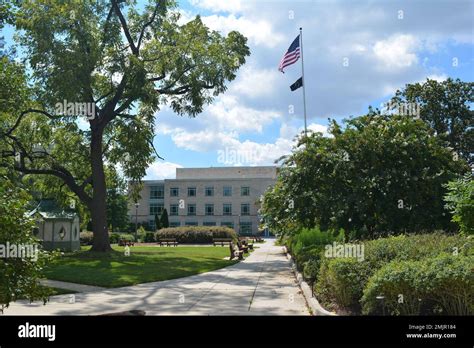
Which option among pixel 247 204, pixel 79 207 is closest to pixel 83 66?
pixel 79 207

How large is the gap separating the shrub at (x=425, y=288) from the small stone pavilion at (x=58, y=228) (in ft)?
101

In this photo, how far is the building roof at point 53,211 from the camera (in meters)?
36.3

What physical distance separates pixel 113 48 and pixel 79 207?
16.2 metres

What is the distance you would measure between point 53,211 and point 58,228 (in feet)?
4.84

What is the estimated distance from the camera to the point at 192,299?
41.1 feet

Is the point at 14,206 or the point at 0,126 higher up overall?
the point at 0,126

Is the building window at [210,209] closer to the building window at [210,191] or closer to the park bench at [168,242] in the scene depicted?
the building window at [210,191]

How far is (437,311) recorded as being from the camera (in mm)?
8258

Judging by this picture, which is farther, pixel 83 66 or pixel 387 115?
pixel 83 66

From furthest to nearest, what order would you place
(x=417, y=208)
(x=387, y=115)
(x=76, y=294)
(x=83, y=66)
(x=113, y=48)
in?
(x=113, y=48) → (x=83, y=66) → (x=387, y=115) → (x=417, y=208) → (x=76, y=294)
